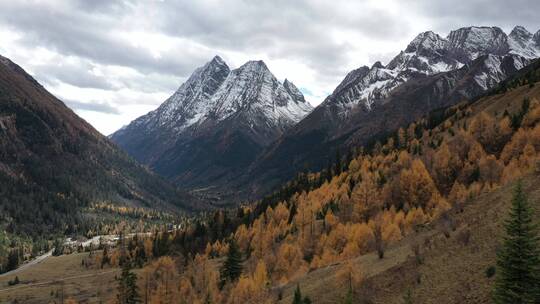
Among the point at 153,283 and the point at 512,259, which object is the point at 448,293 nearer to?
the point at 512,259

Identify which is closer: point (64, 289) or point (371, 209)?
point (371, 209)

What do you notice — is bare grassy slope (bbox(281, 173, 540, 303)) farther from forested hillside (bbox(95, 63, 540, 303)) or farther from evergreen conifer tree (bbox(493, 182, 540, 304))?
evergreen conifer tree (bbox(493, 182, 540, 304))

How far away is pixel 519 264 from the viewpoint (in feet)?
117

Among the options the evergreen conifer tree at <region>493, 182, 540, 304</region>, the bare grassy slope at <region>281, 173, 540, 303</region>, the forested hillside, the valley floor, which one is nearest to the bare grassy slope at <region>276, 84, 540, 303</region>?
the bare grassy slope at <region>281, 173, 540, 303</region>

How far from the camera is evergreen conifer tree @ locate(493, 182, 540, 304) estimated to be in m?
35.1

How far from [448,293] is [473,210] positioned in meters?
20.4

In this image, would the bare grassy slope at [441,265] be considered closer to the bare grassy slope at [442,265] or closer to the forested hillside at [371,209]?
the bare grassy slope at [442,265]

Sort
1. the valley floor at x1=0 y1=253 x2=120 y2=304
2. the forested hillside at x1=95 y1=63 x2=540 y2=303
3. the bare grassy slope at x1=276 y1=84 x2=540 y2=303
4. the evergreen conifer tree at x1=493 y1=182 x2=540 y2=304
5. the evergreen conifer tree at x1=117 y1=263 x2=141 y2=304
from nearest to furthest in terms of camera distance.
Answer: the evergreen conifer tree at x1=493 y1=182 x2=540 y2=304, the bare grassy slope at x1=276 y1=84 x2=540 y2=303, the forested hillside at x1=95 y1=63 x2=540 y2=303, the evergreen conifer tree at x1=117 y1=263 x2=141 y2=304, the valley floor at x1=0 y1=253 x2=120 y2=304

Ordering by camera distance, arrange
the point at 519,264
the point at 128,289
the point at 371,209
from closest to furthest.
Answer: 1. the point at 519,264
2. the point at 128,289
3. the point at 371,209

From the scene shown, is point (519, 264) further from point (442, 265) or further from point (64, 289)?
point (64, 289)

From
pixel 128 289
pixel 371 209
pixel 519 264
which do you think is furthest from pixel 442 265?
pixel 371 209

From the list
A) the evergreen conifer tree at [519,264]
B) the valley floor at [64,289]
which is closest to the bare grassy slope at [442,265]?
the evergreen conifer tree at [519,264]

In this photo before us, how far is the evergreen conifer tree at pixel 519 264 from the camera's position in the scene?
35.1 meters

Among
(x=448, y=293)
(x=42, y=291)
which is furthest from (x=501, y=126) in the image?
(x=42, y=291)
